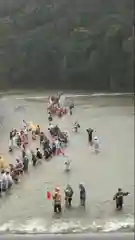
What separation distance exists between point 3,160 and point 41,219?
178 cm

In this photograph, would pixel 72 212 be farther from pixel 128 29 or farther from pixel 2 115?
pixel 128 29

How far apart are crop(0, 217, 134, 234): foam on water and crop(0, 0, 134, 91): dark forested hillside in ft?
14.7

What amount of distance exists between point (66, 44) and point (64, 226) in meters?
5.67

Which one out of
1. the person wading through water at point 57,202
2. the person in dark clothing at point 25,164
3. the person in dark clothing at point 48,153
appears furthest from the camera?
the person in dark clothing at point 48,153

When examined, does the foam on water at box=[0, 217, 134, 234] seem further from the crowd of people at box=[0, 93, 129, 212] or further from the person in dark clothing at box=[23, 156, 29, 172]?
the person in dark clothing at box=[23, 156, 29, 172]

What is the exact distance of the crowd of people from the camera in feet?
25.2

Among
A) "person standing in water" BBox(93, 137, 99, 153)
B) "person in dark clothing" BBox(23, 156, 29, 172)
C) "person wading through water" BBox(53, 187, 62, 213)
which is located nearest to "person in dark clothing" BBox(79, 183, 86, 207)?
"person wading through water" BBox(53, 187, 62, 213)

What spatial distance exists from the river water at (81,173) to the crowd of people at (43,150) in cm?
11

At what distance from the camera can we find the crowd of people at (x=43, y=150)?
7.67 m

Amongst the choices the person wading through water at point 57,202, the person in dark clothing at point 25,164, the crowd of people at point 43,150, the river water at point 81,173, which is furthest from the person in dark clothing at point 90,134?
the person wading through water at point 57,202

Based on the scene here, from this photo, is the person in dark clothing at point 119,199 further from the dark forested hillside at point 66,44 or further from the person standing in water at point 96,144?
the dark forested hillside at point 66,44

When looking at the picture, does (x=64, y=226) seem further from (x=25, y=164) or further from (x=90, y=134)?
(x=90, y=134)

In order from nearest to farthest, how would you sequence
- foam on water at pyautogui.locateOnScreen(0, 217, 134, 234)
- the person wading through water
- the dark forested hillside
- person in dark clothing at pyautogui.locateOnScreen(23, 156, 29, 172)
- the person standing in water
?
1. foam on water at pyautogui.locateOnScreen(0, 217, 134, 234)
2. the person wading through water
3. person in dark clothing at pyautogui.locateOnScreen(23, 156, 29, 172)
4. the person standing in water
5. the dark forested hillside

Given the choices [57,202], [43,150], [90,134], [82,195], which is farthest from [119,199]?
[90,134]
